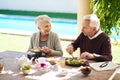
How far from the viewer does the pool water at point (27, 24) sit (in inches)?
432

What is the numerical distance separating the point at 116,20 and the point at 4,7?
11629 mm

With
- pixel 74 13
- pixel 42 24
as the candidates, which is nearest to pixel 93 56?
pixel 42 24

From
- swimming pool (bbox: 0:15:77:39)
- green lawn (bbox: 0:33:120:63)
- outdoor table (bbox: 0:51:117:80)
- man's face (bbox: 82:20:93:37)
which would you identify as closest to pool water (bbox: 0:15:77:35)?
swimming pool (bbox: 0:15:77:39)

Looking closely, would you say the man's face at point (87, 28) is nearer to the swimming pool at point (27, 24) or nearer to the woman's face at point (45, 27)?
the woman's face at point (45, 27)

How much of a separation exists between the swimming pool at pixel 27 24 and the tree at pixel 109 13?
6082 mm

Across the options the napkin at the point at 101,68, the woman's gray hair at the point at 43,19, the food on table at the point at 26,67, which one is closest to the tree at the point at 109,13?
the woman's gray hair at the point at 43,19

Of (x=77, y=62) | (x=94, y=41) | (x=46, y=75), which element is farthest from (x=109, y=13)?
(x=46, y=75)

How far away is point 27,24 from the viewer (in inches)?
478

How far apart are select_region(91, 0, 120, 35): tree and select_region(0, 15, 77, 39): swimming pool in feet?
20.0

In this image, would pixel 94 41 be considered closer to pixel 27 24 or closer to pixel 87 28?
pixel 87 28

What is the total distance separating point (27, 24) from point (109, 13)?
817cm

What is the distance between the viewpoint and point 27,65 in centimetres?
271

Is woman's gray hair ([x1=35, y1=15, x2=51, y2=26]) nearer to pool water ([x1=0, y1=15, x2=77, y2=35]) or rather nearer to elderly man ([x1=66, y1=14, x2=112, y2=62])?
elderly man ([x1=66, y1=14, x2=112, y2=62])

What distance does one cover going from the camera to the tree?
164 inches
